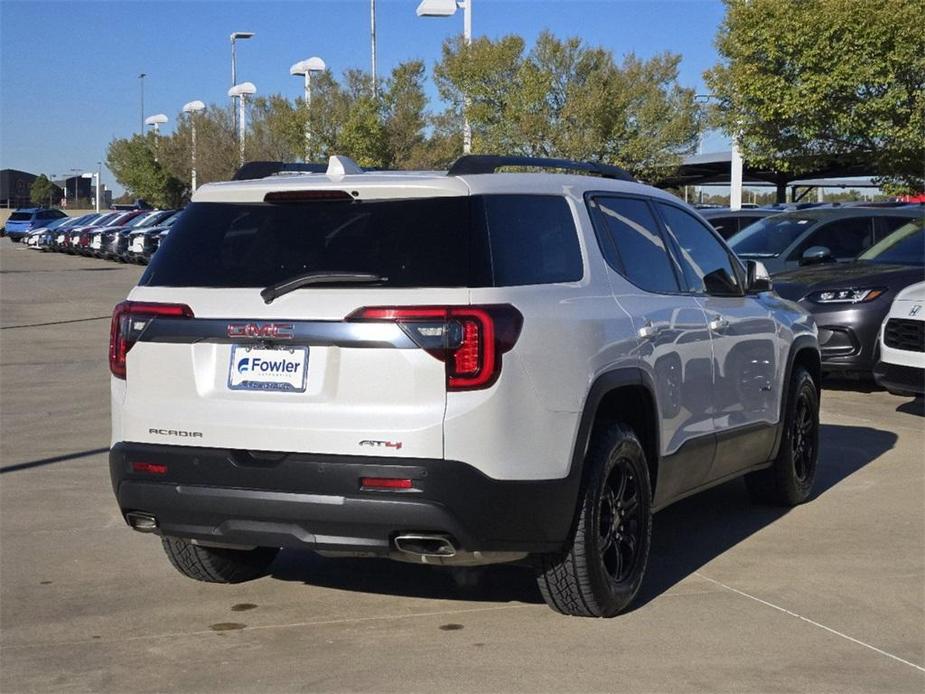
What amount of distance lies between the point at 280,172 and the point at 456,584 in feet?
6.75

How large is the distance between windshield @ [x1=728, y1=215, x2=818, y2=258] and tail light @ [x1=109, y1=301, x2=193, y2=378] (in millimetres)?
11447

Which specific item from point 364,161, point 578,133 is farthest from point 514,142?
point 364,161

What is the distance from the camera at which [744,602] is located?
6.12 m

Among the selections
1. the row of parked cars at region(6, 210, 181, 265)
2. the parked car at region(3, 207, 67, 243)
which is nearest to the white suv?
A: the row of parked cars at region(6, 210, 181, 265)

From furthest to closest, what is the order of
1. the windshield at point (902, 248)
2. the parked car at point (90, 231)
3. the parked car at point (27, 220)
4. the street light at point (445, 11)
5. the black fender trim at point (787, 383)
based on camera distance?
1. the parked car at point (27, 220)
2. the parked car at point (90, 231)
3. the street light at point (445, 11)
4. the windshield at point (902, 248)
5. the black fender trim at point (787, 383)

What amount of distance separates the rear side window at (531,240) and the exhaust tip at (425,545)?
961 millimetres

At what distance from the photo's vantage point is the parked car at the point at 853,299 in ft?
43.2

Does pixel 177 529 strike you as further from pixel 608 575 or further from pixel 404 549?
pixel 608 575

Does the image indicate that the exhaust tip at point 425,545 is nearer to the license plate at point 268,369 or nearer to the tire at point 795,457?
the license plate at point 268,369

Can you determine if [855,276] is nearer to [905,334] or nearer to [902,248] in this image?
[902,248]

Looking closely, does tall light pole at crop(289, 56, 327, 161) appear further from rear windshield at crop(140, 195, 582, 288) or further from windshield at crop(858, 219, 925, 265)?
rear windshield at crop(140, 195, 582, 288)

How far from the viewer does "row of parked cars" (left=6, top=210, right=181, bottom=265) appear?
4209 centimetres

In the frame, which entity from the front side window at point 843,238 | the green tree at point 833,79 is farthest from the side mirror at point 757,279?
the green tree at point 833,79

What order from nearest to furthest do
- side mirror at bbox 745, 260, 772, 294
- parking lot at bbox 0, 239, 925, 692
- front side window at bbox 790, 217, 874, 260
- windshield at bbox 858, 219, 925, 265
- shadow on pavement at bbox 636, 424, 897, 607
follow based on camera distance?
parking lot at bbox 0, 239, 925, 692 < shadow on pavement at bbox 636, 424, 897, 607 < side mirror at bbox 745, 260, 772, 294 < windshield at bbox 858, 219, 925, 265 < front side window at bbox 790, 217, 874, 260
